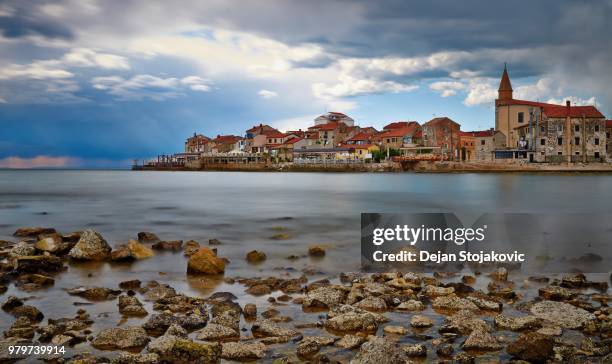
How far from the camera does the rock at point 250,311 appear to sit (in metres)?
9.20

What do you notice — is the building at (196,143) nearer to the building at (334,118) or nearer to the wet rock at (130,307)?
the building at (334,118)

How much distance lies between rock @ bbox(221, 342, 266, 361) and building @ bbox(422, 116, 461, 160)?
303 ft

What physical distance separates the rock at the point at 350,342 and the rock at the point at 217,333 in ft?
5.25

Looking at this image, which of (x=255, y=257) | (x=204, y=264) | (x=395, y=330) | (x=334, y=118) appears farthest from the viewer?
(x=334, y=118)

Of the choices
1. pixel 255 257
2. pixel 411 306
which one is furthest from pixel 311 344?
pixel 255 257

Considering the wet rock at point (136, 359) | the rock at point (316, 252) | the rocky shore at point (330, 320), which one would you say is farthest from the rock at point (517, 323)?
the rock at point (316, 252)

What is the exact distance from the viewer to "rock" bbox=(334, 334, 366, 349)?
7.70 metres

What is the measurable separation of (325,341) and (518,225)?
18745 millimetres

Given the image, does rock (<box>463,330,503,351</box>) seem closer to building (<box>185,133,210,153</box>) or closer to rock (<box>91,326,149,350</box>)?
rock (<box>91,326,149,350</box>)

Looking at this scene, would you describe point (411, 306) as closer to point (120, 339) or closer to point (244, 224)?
point (120, 339)

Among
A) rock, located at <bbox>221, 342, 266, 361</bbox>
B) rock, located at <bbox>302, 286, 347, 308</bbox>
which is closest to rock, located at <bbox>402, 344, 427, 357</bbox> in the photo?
rock, located at <bbox>221, 342, 266, 361</bbox>

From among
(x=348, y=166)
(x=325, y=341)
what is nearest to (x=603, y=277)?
(x=325, y=341)

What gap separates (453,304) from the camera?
31.3ft

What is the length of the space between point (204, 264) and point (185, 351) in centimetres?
576
